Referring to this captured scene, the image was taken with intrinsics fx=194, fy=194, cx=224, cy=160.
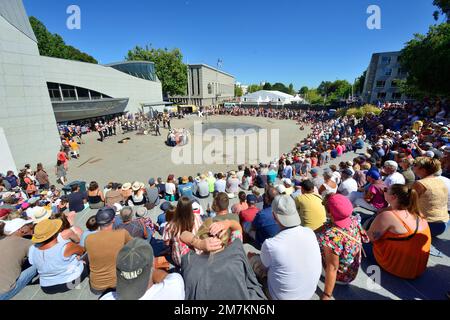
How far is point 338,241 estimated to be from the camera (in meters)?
2.32

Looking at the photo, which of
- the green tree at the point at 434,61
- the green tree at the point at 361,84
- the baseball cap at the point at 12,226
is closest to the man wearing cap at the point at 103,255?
the baseball cap at the point at 12,226

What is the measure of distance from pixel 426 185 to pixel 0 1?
65.1 ft

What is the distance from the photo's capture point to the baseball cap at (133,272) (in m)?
1.56

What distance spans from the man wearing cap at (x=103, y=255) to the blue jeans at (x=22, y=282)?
1.16 m

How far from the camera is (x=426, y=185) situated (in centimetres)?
316

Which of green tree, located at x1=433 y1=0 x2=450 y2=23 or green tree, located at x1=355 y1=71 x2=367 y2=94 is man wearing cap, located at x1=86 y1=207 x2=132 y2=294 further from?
green tree, located at x1=355 y1=71 x2=367 y2=94

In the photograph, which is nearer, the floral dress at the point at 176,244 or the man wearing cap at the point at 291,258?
the man wearing cap at the point at 291,258

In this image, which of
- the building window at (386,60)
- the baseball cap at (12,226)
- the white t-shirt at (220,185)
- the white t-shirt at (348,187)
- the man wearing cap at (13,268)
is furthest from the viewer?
the building window at (386,60)

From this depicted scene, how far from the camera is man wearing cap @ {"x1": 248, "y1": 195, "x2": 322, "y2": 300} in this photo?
6.63 ft

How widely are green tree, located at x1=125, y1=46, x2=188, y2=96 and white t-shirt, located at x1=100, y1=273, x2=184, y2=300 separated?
174 feet

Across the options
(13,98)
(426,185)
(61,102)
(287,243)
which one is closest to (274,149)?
(426,185)

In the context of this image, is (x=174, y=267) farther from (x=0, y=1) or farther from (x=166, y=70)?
(x=166, y=70)

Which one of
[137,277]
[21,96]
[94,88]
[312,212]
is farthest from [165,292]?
[94,88]

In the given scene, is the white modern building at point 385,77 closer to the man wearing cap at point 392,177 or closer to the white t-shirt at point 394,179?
the man wearing cap at point 392,177
